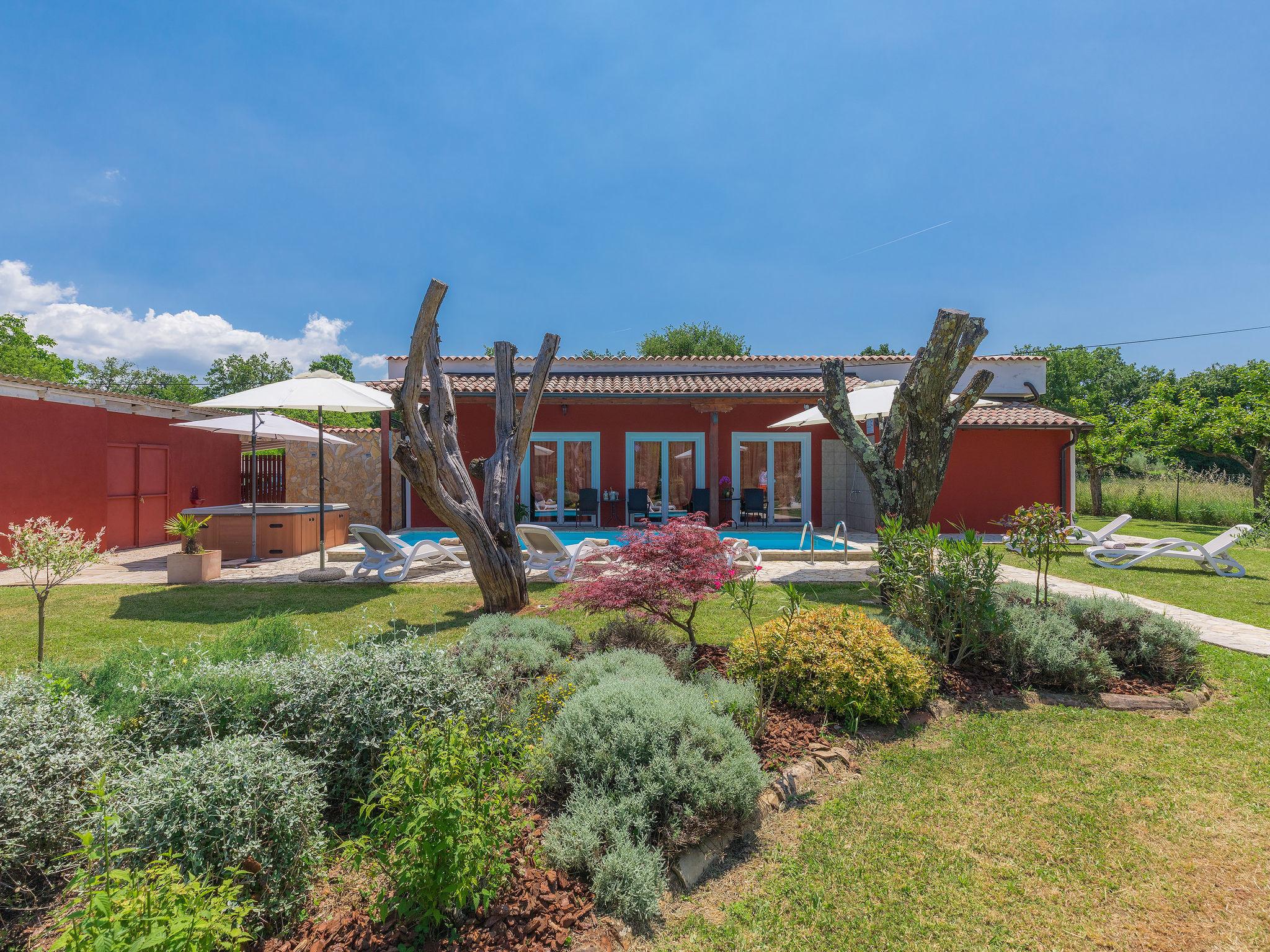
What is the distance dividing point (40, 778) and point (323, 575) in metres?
6.65

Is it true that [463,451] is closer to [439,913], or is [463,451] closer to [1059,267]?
[439,913]

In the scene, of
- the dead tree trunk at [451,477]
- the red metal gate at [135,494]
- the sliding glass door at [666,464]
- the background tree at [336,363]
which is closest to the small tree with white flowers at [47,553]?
the dead tree trunk at [451,477]

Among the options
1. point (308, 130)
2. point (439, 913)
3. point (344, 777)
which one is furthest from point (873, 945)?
point (308, 130)

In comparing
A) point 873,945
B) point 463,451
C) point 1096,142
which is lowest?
point 873,945

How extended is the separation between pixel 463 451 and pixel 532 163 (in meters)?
6.74

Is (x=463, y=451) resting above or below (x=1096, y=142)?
below

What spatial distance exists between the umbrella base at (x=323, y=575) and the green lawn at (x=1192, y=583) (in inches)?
404

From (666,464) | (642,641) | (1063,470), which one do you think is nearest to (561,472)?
(666,464)

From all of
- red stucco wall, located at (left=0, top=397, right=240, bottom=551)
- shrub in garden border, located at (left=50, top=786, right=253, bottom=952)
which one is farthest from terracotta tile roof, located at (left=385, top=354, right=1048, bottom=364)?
shrub in garden border, located at (left=50, top=786, right=253, bottom=952)

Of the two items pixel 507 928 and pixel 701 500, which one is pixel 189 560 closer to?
pixel 507 928

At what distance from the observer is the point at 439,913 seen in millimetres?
1716

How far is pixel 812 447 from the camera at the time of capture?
14922mm

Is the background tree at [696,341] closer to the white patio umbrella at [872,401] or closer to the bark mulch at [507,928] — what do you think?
the white patio umbrella at [872,401]

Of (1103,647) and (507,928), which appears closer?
(507,928)
